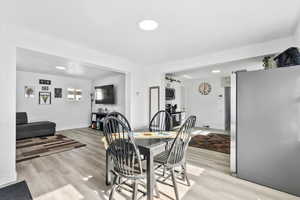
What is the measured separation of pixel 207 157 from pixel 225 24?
272 cm

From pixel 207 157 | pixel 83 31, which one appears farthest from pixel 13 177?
pixel 207 157

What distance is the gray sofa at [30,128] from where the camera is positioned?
452 cm

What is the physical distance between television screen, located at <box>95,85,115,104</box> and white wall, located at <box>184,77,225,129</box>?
3991 mm

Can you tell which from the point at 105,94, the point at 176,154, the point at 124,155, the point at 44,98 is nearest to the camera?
the point at 124,155

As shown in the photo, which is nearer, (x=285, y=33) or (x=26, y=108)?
(x=285, y=33)

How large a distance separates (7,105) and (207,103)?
Answer: 22.9ft

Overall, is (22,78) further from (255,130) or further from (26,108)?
(255,130)

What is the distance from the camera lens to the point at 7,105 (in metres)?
2.14

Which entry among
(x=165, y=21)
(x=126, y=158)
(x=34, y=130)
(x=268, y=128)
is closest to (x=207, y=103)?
(x=268, y=128)

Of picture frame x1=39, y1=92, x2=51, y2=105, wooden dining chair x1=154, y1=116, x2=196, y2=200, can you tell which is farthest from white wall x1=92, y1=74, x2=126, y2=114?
wooden dining chair x1=154, y1=116, x2=196, y2=200

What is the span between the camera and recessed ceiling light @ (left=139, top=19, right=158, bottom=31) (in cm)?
214

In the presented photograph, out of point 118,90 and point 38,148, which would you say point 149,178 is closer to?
point 38,148

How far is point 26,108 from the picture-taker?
5336 millimetres

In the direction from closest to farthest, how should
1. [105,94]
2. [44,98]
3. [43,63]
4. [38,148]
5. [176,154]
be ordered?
[176,154]
[38,148]
[43,63]
[44,98]
[105,94]
